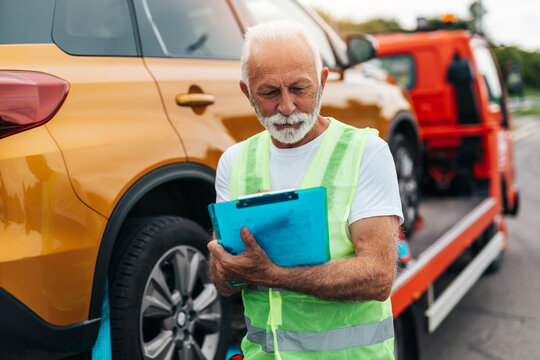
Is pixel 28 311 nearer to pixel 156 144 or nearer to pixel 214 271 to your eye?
pixel 214 271

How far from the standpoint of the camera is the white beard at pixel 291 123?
60.9 inches

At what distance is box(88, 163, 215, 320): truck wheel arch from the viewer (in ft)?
6.58

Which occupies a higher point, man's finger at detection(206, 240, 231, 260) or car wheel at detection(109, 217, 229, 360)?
man's finger at detection(206, 240, 231, 260)

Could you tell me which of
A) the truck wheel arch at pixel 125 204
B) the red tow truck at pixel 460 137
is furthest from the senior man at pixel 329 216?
the red tow truck at pixel 460 137

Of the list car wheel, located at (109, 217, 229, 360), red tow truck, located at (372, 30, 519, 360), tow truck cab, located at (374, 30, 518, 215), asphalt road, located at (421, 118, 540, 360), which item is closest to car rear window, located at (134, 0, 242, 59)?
car wheel, located at (109, 217, 229, 360)

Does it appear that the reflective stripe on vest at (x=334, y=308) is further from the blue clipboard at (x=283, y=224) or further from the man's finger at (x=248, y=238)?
the man's finger at (x=248, y=238)

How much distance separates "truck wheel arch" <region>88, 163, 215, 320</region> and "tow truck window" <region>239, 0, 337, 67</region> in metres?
1.24

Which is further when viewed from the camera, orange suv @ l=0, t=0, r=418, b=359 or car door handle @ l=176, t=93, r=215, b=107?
car door handle @ l=176, t=93, r=215, b=107

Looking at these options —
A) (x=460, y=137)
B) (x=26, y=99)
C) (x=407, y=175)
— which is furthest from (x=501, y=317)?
(x=26, y=99)

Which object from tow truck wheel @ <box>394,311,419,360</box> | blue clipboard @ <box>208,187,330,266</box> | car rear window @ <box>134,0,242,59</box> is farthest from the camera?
tow truck wheel @ <box>394,311,419,360</box>

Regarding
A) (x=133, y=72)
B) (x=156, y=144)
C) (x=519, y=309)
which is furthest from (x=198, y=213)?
(x=519, y=309)

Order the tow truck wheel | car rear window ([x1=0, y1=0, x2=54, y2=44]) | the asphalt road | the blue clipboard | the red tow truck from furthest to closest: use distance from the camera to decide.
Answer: the red tow truck
the asphalt road
the tow truck wheel
car rear window ([x1=0, y1=0, x2=54, y2=44])
the blue clipboard

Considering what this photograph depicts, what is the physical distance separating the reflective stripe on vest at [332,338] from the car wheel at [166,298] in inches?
28.8

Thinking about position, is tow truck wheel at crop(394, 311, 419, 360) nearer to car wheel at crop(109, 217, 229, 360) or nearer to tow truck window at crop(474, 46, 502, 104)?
car wheel at crop(109, 217, 229, 360)
